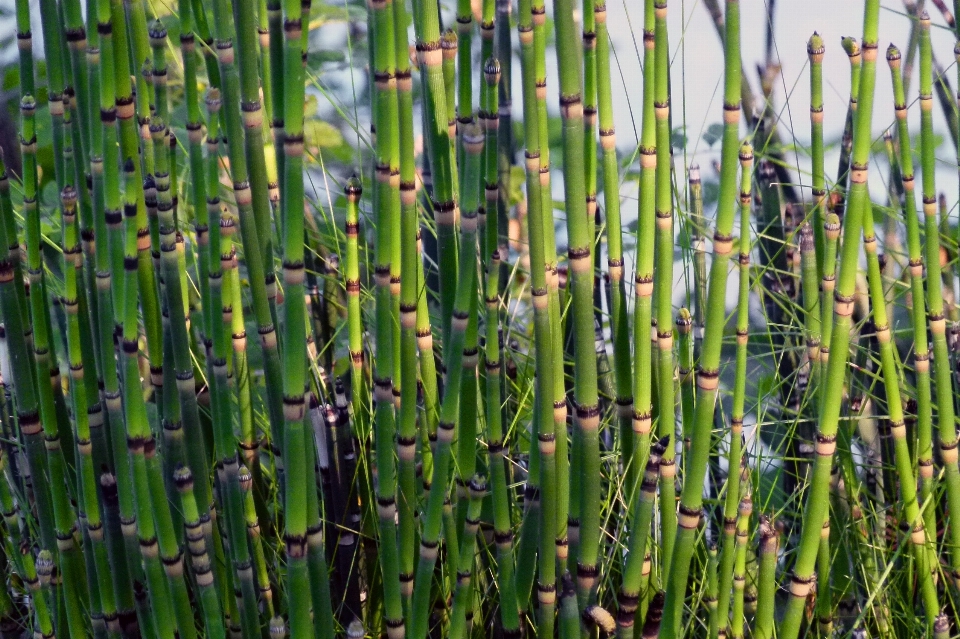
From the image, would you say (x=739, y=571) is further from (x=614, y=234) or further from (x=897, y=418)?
(x=614, y=234)

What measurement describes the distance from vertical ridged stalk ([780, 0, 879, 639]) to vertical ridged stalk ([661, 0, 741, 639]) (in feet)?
0.27

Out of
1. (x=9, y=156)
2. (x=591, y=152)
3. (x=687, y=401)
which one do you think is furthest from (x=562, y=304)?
(x=9, y=156)

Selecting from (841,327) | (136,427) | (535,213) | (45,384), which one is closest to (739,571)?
(841,327)

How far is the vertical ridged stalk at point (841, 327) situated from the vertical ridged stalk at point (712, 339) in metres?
0.08

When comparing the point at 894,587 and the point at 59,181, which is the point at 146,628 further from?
the point at 894,587

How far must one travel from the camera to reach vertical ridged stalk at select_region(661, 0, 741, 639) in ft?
2.06

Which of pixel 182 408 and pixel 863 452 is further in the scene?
pixel 863 452

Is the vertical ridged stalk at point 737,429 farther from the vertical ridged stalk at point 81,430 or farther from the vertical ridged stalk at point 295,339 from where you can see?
the vertical ridged stalk at point 81,430

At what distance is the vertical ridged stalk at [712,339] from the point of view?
24.8 inches

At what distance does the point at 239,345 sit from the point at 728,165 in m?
0.47


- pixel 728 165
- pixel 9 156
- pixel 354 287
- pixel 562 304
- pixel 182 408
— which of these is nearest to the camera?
pixel 728 165

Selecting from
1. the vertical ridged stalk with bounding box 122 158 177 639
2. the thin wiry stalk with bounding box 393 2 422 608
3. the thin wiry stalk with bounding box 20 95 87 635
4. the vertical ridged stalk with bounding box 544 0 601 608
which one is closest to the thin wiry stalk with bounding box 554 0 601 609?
the vertical ridged stalk with bounding box 544 0 601 608

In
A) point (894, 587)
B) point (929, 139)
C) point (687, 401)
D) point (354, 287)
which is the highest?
point (929, 139)

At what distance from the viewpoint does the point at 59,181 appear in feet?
2.85
